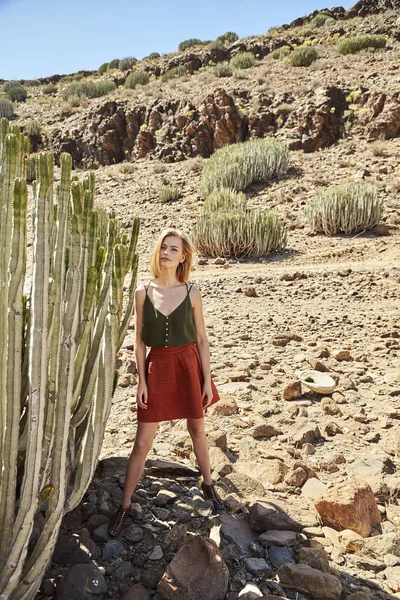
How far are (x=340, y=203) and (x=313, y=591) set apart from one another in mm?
8851

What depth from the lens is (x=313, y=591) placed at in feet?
6.81

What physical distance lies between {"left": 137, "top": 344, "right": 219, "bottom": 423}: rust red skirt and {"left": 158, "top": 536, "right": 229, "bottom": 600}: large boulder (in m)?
0.63

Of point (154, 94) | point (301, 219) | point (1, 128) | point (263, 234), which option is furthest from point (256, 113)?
point (1, 128)

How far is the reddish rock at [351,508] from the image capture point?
8.52 feet

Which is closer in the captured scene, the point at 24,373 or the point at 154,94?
the point at 24,373

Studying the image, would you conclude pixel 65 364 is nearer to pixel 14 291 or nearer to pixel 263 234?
pixel 14 291

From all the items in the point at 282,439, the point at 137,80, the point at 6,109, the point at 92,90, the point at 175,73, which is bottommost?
the point at 282,439

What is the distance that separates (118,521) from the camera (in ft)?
7.84

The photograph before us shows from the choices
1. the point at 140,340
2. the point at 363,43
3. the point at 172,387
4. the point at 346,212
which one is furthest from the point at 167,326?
the point at 363,43

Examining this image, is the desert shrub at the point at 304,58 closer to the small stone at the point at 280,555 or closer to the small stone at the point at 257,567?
the small stone at the point at 280,555

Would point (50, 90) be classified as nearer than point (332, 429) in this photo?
No

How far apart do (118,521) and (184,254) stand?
1.36 m

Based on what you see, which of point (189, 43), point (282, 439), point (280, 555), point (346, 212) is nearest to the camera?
point (280, 555)

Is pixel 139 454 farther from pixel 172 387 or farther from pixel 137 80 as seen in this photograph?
pixel 137 80
